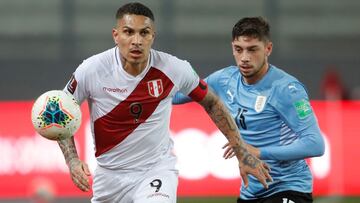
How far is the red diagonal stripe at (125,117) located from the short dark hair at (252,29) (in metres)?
0.82

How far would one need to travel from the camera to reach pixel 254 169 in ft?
28.2

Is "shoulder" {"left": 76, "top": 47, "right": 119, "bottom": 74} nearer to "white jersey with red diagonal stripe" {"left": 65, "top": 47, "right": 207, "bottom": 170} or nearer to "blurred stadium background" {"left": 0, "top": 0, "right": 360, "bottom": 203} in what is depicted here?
"white jersey with red diagonal stripe" {"left": 65, "top": 47, "right": 207, "bottom": 170}

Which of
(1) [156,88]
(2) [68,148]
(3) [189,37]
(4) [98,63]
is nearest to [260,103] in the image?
(1) [156,88]

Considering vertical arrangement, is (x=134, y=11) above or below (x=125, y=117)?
above

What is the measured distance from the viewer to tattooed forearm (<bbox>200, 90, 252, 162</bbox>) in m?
8.77

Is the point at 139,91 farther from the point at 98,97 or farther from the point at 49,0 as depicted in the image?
the point at 49,0

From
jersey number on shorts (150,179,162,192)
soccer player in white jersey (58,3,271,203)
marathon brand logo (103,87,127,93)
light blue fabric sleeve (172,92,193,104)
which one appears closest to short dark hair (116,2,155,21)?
soccer player in white jersey (58,3,271,203)

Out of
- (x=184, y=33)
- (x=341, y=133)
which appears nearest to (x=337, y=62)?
(x=184, y=33)

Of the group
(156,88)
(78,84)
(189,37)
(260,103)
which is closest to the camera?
(78,84)

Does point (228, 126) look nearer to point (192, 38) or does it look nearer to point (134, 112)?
point (134, 112)

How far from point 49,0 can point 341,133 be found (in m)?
6.76

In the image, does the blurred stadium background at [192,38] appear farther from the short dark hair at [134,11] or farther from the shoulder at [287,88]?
the short dark hair at [134,11]

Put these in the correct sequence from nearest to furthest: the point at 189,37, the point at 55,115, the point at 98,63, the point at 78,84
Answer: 1. the point at 55,115
2. the point at 78,84
3. the point at 98,63
4. the point at 189,37

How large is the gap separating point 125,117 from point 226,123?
83 cm
